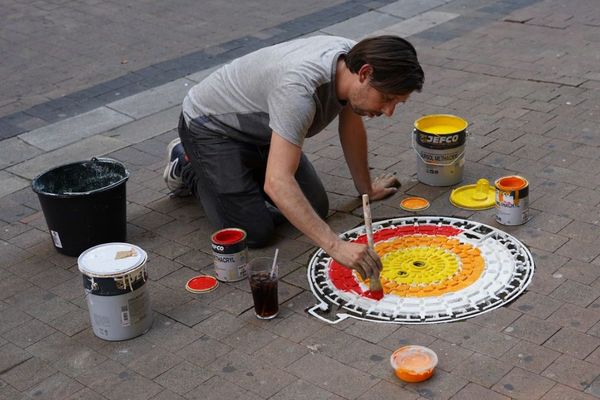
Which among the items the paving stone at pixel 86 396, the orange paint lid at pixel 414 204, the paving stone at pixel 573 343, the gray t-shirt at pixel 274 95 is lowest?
the orange paint lid at pixel 414 204

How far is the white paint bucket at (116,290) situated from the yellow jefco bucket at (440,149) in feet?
6.18

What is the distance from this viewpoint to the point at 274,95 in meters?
4.08

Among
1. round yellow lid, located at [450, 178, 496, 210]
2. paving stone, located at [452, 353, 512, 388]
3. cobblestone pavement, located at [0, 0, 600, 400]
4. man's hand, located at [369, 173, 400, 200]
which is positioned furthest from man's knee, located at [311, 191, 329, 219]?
paving stone, located at [452, 353, 512, 388]

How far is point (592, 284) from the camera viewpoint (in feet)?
13.4

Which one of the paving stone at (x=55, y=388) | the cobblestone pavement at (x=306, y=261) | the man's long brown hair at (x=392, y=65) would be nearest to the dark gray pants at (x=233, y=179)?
the cobblestone pavement at (x=306, y=261)

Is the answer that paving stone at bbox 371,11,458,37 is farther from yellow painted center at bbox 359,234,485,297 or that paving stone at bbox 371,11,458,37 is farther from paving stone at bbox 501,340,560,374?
paving stone at bbox 501,340,560,374

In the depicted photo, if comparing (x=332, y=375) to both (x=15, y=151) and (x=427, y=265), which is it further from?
(x=15, y=151)

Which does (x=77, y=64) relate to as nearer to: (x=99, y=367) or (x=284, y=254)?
(x=284, y=254)

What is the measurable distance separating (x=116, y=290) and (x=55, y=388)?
1.52ft

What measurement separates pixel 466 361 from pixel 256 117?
1618 millimetres

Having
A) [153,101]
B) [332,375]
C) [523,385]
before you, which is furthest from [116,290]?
[153,101]

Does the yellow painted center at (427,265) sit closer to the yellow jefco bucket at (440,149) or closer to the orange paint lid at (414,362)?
the orange paint lid at (414,362)

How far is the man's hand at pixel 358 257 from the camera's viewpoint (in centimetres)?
388

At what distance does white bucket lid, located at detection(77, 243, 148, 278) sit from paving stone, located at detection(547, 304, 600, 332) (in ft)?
5.84
